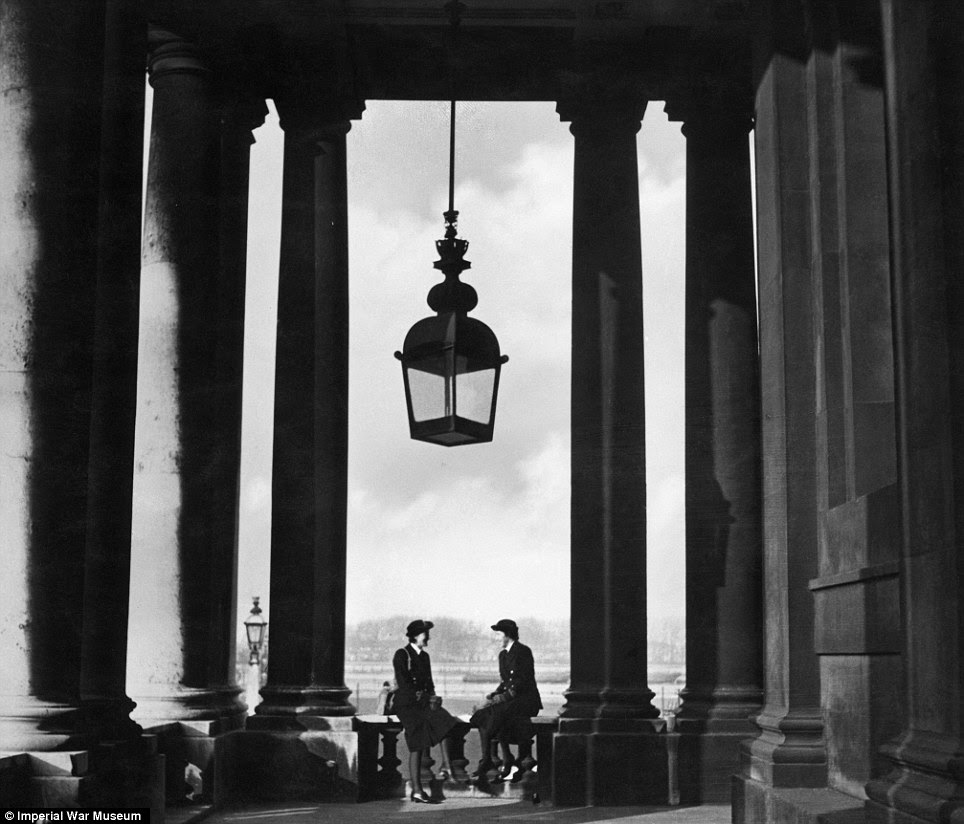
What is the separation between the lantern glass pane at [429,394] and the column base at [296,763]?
22239 mm

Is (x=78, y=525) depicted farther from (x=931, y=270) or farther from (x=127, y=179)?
(x=931, y=270)

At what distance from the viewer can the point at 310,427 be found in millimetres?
76125

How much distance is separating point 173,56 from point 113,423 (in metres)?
31.8

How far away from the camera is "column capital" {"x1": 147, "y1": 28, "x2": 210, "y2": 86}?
247ft

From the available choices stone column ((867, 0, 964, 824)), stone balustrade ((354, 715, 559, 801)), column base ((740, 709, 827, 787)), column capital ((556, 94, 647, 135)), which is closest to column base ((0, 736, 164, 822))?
column base ((740, 709, 827, 787))

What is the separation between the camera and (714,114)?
257 feet

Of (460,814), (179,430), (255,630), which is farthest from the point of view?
(255,630)

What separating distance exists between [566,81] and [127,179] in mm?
32918

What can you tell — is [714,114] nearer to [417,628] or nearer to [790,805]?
[417,628]

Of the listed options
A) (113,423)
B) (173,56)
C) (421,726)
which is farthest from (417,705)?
(173,56)

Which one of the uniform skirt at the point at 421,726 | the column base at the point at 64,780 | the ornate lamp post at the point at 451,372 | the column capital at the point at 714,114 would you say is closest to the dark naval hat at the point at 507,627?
the uniform skirt at the point at 421,726

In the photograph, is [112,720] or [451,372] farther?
[451,372]

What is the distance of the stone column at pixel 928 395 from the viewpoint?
99.7ft

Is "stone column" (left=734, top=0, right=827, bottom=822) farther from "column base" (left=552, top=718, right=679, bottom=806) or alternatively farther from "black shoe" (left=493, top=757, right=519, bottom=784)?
"black shoe" (left=493, top=757, right=519, bottom=784)
